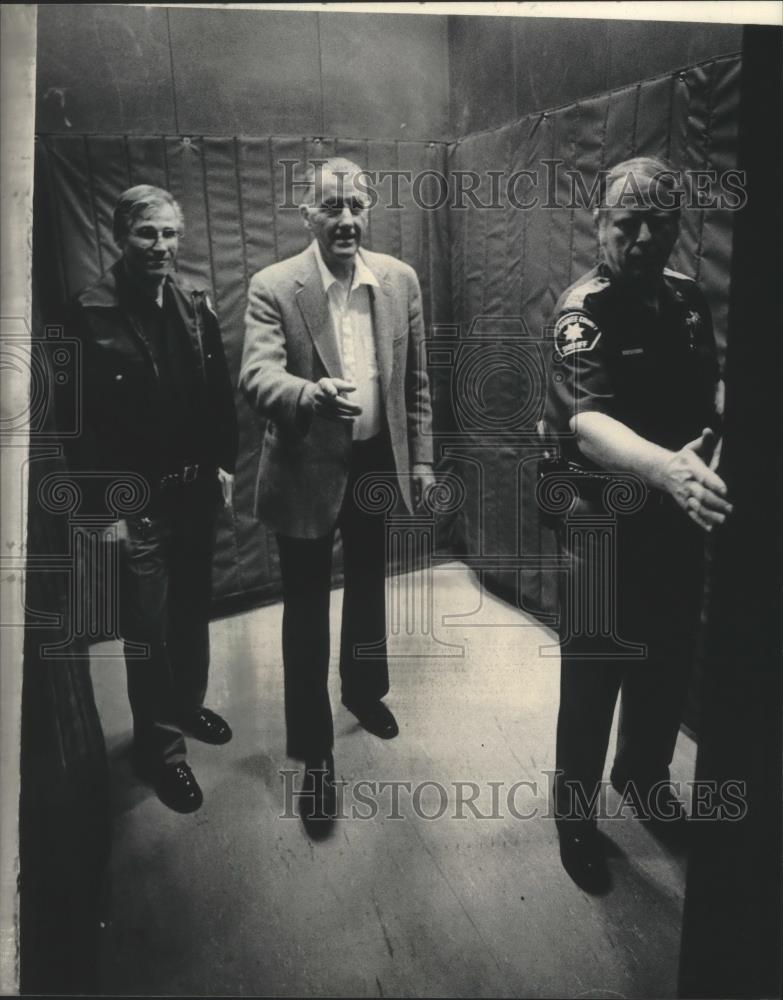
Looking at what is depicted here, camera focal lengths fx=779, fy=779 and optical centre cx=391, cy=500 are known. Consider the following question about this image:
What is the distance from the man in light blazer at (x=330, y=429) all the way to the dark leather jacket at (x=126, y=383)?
0.21 feet

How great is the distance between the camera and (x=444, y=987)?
133 centimetres

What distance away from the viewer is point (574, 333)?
1.31 m

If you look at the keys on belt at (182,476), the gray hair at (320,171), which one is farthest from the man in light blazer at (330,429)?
the keys on belt at (182,476)

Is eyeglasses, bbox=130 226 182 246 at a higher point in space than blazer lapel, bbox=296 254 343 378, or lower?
higher

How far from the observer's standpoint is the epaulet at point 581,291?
4.30 feet

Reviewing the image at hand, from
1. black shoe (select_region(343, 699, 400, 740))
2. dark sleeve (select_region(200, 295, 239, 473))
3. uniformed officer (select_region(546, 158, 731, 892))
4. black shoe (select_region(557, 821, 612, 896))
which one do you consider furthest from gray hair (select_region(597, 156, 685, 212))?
black shoe (select_region(557, 821, 612, 896))

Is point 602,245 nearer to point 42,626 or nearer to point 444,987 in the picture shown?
point 42,626

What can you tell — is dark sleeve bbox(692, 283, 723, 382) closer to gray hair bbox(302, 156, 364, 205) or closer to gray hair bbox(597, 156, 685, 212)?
gray hair bbox(597, 156, 685, 212)

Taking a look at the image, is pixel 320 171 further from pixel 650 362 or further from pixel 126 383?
pixel 650 362

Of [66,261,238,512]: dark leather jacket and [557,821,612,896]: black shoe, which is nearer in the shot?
[66,261,238,512]: dark leather jacket

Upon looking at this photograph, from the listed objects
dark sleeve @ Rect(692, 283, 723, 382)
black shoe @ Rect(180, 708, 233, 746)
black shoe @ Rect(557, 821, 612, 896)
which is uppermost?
dark sleeve @ Rect(692, 283, 723, 382)

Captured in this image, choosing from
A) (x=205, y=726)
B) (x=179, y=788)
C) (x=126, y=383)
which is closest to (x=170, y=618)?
(x=205, y=726)

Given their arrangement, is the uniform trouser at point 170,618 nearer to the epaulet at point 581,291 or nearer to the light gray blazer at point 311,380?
the light gray blazer at point 311,380

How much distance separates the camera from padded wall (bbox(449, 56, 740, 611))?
4.07 ft
